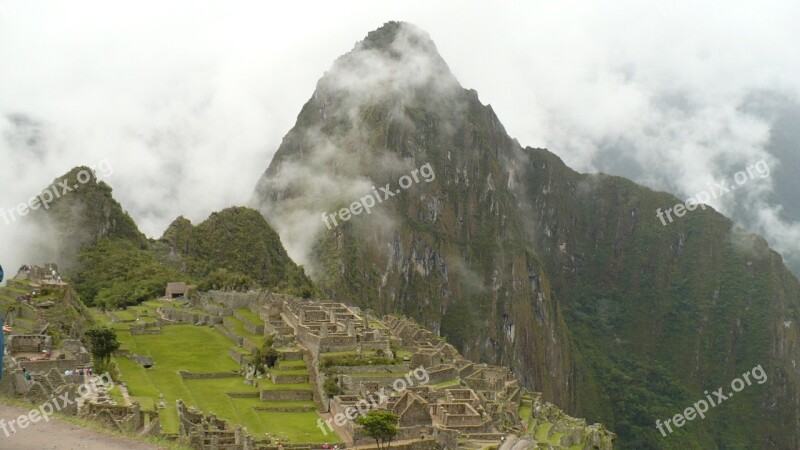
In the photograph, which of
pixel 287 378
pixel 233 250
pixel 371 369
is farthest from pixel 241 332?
pixel 233 250

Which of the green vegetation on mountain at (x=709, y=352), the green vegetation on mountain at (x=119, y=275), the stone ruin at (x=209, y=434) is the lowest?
the stone ruin at (x=209, y=434)

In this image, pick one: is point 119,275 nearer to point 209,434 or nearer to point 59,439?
point 209,434

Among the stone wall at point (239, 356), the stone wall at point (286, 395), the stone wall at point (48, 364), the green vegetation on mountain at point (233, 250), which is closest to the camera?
the stone wall at point (48, 364)

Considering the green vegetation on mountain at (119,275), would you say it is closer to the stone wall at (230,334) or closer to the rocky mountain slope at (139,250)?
the rocky mountain slope at (139,250)

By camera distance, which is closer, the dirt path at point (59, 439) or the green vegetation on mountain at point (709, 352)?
the dirt path at point (59, 439)

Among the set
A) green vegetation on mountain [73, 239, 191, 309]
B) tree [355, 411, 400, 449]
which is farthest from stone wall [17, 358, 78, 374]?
green vegetation on mountain [73, 239, 191, 309]

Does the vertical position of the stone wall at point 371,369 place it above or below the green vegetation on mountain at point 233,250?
below

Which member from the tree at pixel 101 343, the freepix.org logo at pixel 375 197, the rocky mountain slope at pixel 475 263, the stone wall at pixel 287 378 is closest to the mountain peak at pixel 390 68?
the rocky mountain slope at pixel 475 263
